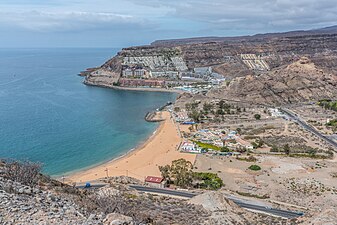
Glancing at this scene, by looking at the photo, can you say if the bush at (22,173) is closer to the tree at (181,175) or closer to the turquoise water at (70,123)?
the tree at (181,175)

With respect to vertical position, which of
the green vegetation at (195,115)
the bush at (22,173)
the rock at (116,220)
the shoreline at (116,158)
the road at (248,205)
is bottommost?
the shoreline at (116,158)

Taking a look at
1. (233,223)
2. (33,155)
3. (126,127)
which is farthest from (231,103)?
(233,223)

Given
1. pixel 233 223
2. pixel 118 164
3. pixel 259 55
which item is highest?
pixel 259 55

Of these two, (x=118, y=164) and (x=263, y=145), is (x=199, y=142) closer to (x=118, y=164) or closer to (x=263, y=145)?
(x=263, y=145)

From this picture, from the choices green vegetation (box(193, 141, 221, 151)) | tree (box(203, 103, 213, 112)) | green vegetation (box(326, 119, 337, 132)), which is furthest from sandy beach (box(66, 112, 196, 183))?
green vegetation (box(326, 119, 337, 132))

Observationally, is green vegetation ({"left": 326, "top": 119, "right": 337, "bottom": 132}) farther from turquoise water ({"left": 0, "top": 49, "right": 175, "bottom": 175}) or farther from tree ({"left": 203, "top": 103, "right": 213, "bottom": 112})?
turquoise water ({"left": 0, "top": 49, "right": 175, "bottom": 175})

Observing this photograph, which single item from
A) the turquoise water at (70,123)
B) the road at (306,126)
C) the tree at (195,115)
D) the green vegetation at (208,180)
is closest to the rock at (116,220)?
the green vegetation at (208,180)
